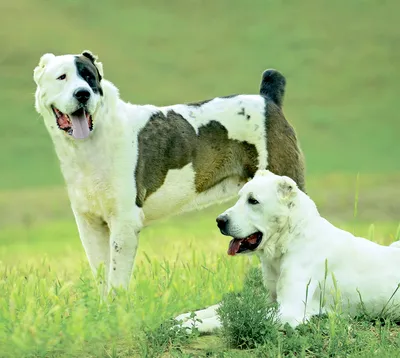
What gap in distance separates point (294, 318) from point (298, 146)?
2.90 m

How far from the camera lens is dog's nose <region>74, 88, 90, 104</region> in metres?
7.34

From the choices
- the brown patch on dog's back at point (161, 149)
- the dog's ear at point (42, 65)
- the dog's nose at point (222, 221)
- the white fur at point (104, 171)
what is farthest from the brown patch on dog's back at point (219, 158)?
the dog's nose at point (222, 221)

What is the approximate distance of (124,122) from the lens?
8062mm

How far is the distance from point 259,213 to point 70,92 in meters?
1.99

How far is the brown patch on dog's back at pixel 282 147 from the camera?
28.7 ft

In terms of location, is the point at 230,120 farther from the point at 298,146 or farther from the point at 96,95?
the point at 96,95

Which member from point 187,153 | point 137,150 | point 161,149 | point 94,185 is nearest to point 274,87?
point 187,153

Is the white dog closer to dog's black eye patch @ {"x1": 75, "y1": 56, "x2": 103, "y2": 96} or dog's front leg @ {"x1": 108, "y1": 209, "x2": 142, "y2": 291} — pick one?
dog's front leg @ {"x1": 108, "y1": 209, "x2": 142, "y2": 291}

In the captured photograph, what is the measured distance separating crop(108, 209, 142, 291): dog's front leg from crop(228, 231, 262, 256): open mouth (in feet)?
4.53

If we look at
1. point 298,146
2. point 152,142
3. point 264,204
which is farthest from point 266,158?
Answer: point 264,204

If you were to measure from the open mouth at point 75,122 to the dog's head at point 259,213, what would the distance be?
1.69 meters

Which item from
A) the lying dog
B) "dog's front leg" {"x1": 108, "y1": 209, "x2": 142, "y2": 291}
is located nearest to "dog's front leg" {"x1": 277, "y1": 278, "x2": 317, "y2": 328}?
the lying dog

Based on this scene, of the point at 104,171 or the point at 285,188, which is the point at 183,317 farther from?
the point at 104,171

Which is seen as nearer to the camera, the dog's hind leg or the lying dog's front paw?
the lying dog's front paw
